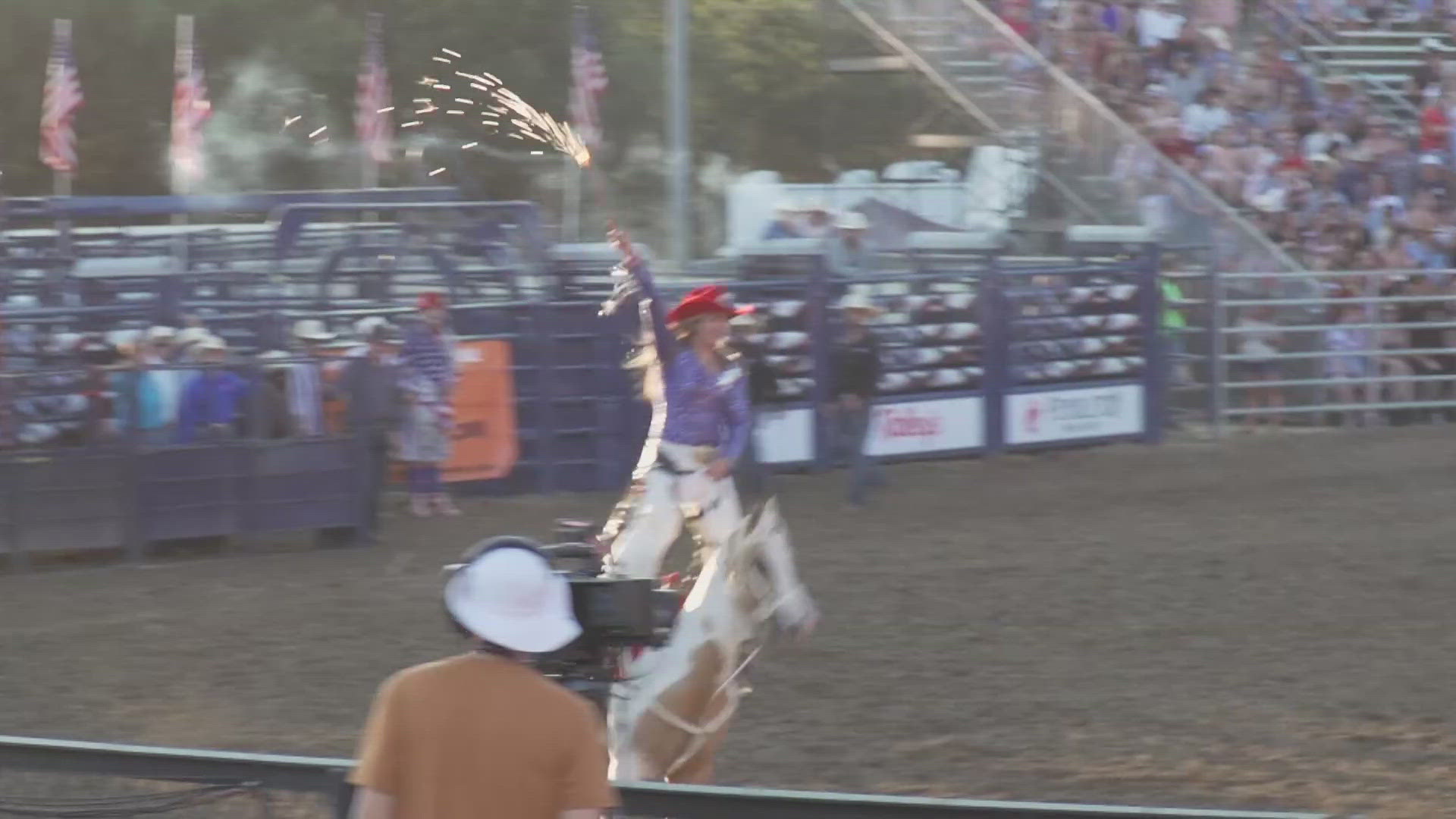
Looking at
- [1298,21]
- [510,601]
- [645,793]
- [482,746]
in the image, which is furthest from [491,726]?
[1298,21]

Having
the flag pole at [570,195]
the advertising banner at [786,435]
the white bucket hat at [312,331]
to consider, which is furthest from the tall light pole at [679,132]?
the flag pole at [570,195]

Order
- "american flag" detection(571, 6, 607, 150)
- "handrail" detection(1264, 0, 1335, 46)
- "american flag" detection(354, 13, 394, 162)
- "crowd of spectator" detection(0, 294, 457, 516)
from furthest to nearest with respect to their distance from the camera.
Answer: "handrail" detection(1264, 0, 1335, 46) < "american flag" detection(354, 13, 394, 162) < "american flag" detection(571, 6, 607, 150) < "crowd of spectator" detection(0, 294, 457, 516)

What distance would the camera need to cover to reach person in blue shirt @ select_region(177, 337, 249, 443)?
13.1 meters

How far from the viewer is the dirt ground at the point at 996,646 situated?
7.79m

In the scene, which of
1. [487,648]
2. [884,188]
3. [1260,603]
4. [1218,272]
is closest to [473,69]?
[884,188]

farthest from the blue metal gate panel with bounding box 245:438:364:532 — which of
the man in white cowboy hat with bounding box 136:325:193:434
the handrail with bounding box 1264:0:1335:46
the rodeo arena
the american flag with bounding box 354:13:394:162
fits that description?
the handrail with bounding box 1264:0:1335:46

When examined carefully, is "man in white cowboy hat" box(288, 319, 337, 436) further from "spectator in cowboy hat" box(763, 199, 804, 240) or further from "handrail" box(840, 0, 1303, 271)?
"handrail" box(840, 0, 1303, 271)

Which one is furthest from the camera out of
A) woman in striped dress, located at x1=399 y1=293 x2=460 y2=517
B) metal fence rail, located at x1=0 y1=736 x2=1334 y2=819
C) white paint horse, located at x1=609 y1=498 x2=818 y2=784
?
woman in striped dress, located at x1=399 y1=293 x2=460 y2=517

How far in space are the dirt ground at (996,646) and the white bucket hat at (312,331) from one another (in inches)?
59.9

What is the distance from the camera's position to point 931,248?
60.7 ft

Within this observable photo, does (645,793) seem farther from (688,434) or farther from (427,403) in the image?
(427,403)

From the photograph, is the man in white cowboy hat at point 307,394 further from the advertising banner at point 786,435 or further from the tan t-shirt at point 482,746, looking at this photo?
the tan t-shirt at point 482,746

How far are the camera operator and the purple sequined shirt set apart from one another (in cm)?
424

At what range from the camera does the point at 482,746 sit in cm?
357
